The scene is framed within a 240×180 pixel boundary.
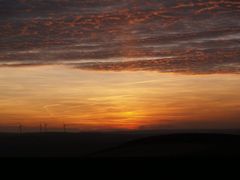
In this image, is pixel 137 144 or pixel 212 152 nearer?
pixel 212 152

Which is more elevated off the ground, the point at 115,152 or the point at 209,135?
the point at 209,135

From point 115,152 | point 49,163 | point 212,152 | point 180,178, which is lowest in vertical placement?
point 180,178

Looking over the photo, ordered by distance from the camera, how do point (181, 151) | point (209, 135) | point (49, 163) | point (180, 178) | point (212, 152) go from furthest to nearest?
point (209, 135) < point (181, 151) < point (212, 152) < point (49, 163) < point (180, 178)

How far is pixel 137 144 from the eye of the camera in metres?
75.6

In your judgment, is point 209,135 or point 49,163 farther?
point 209,135

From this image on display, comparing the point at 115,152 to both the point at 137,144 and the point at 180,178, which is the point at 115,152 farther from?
the point at 180,178

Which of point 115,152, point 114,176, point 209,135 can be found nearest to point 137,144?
point 115,152

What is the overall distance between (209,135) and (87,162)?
6085 centimetres

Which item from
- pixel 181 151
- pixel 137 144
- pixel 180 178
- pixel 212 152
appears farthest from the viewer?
pixel 137 144

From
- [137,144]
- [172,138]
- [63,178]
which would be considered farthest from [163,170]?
[172,138]

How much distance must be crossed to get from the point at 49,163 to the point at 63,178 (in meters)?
4.87

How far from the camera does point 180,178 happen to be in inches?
762

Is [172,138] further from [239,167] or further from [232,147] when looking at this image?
[239,167]

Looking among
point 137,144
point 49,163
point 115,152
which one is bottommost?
point 49,163
